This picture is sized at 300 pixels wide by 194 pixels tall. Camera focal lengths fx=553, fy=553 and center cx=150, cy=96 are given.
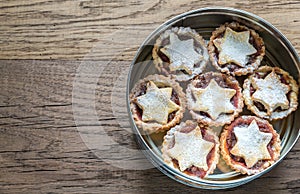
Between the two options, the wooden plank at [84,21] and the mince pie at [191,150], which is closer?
the mince pie at [191,150]

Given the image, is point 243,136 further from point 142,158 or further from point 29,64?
point 29,64

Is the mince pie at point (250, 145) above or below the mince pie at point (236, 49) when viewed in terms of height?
below

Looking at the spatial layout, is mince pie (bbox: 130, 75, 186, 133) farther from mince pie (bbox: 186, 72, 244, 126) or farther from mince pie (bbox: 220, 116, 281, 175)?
mince pie (bbox: 220, 116, 281, 175)

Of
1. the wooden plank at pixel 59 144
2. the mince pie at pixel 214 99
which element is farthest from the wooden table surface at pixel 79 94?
the mince pie at pixel 214 99

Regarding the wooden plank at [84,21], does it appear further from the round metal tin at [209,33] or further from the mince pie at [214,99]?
the mince pie at [214,99]

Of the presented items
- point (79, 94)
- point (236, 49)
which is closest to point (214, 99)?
point (236, 49)

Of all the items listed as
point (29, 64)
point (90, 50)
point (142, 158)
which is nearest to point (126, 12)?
point (90, 50)
